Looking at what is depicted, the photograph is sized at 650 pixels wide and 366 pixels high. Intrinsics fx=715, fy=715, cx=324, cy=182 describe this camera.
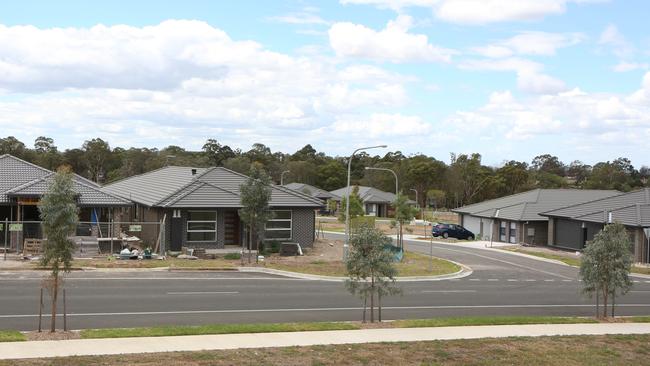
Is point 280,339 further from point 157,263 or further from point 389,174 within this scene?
point 389,174

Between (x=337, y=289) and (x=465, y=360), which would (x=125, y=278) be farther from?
(x=465, y=360)

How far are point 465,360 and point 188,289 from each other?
13154 mm

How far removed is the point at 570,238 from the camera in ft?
175

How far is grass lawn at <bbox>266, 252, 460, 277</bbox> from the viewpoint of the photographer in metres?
33.6

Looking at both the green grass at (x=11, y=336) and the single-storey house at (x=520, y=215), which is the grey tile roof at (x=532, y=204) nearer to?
the single-storey house at (x=520, y=215)

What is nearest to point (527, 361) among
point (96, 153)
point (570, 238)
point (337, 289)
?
point (337, 289)

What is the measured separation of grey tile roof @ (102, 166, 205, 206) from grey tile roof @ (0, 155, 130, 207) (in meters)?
2.98

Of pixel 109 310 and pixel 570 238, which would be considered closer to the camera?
pixel 109 310

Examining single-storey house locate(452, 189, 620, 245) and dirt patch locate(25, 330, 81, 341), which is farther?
single-storey house locate(452, 189, 620, 245)

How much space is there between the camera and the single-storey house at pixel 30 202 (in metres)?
36.6

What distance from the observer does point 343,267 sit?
3509cm

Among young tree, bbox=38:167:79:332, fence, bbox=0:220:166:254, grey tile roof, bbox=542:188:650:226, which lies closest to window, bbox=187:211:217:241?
fence, bbox=0:220:166:254

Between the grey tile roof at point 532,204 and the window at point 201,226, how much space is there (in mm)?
27832

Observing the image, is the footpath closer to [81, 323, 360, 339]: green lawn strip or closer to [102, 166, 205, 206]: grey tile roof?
[81, 323, 360, 339]: green lawn strip
